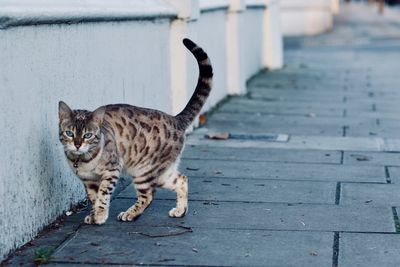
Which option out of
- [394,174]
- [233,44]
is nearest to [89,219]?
[394,174]

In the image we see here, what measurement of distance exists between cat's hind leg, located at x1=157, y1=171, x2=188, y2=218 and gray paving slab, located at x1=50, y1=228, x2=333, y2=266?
0.36m

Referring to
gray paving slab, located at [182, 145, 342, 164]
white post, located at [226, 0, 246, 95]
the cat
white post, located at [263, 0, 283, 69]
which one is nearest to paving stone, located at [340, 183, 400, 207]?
gray paving slab, located at [182, 145, 342, 164]

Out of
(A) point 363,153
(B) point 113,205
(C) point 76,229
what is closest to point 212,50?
(A) point 363,153

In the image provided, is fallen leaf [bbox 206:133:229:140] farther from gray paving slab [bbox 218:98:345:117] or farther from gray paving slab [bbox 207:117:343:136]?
gray paving slab [bbox 218:98:345:117]

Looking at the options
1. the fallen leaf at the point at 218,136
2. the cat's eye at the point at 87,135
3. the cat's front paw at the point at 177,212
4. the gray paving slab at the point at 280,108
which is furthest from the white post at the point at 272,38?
the cat's eye at the point at 87,135

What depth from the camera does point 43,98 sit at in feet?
20.7

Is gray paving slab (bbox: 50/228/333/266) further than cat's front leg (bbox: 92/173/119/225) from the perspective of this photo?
No

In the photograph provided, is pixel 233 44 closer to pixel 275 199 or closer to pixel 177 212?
pixel 275 199

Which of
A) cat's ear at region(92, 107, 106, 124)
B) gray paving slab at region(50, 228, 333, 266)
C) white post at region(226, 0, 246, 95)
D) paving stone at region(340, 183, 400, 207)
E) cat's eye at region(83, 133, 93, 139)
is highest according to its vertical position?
white post at region(226, 0, 246, 95)

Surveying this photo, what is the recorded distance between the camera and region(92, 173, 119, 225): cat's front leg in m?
6.30

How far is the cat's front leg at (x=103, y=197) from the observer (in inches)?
248

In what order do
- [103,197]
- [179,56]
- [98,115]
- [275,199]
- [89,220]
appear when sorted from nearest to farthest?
[98,115] < [103,197] < [89,220] < [275,199] < [179,56]

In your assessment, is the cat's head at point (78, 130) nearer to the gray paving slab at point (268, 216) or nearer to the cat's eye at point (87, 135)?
the cat's eye at point (87, 135)

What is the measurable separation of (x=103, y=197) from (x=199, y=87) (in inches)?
50.2
